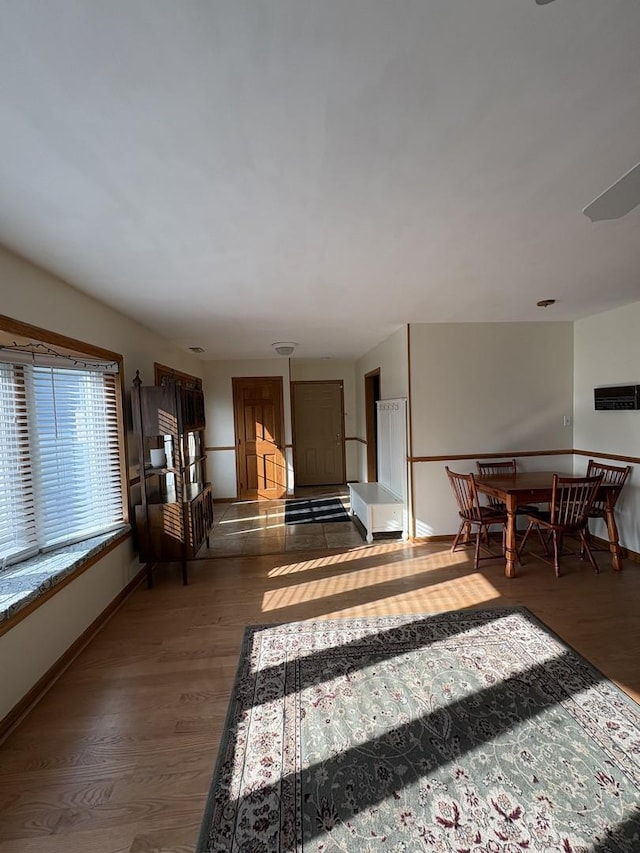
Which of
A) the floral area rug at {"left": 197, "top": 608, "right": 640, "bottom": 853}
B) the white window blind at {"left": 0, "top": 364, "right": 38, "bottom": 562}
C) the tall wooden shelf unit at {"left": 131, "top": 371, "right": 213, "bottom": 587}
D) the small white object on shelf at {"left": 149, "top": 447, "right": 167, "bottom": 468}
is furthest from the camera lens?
the small white object on shelf at {"left": 149, "top": 447, "right": 167, "bottom": 468}

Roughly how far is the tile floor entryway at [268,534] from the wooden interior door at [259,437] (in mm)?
664

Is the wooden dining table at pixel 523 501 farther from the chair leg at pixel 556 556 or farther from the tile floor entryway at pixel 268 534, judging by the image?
the tile floor entryway at pixel 268 534

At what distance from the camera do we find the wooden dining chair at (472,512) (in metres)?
3.83

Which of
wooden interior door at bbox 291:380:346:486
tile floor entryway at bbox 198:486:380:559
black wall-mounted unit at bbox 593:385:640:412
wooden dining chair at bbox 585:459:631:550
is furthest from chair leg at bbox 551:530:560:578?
wooden interior door at bbox 291:380:346:486

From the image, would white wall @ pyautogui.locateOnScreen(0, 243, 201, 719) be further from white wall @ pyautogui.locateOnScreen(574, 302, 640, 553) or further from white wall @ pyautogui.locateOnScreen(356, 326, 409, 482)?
white wall @ pyautogui.locateOnScreen(574, 302, 640, 553)

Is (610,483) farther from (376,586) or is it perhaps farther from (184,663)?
(184,663)

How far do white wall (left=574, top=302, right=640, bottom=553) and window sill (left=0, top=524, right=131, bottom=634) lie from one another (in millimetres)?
4577

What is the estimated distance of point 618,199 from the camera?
5.65 feet

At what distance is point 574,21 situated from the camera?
967mm

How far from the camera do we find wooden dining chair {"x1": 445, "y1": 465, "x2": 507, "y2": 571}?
3.83m

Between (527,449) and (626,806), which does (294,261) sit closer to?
(626,806)

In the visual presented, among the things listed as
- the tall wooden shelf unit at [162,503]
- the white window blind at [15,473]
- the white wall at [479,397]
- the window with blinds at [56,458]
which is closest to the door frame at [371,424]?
the white wall at [479,397]

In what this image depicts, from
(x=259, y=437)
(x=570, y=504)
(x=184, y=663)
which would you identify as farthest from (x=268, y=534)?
(x=570, y=504)

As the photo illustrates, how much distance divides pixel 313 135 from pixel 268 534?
171 inches
